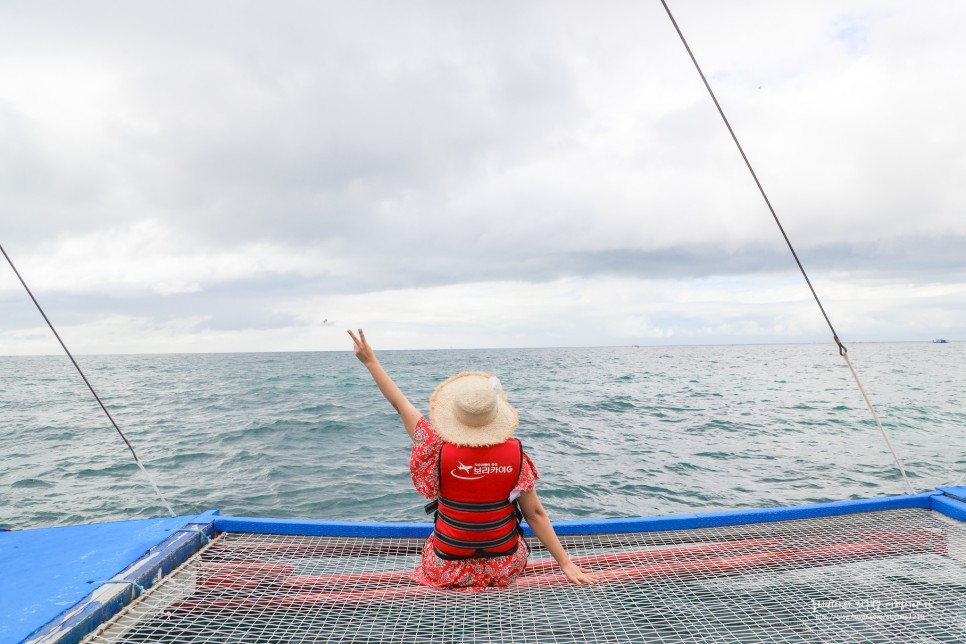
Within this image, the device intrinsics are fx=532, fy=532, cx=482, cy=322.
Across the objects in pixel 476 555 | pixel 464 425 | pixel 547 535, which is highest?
pixel 464 425

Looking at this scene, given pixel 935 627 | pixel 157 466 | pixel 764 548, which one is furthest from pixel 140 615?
pixel 157 466

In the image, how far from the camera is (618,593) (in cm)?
346

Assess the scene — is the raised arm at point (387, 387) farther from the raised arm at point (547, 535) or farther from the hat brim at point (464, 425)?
the raised arm at point (547, 535)

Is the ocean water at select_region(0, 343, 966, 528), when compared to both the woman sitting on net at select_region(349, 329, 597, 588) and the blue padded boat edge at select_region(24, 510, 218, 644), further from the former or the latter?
the woman sitting on net at select_region(349, 329, 597, 588)

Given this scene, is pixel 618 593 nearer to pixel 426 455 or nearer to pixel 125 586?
pixel 426 455

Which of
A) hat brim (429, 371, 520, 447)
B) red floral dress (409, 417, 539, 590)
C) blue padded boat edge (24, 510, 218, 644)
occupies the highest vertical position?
hat brim (429, 371, 520, 447)

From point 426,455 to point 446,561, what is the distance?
0.74m

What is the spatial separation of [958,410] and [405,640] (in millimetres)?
23827

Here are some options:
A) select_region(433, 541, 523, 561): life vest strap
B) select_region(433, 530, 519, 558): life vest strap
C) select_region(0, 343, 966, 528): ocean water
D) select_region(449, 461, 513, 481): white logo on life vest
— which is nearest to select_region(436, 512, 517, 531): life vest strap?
select_region(433, 530, 519, 558): life vest strap

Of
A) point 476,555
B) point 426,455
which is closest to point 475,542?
point 476,555

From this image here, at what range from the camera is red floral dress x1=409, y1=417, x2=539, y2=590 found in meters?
3.15

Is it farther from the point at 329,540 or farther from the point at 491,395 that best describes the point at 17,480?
the point at 491,395

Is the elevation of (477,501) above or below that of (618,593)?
above

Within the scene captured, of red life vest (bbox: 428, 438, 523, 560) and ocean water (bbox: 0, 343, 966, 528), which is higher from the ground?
ocean water (bbox: 0, 343, 966, 528)
